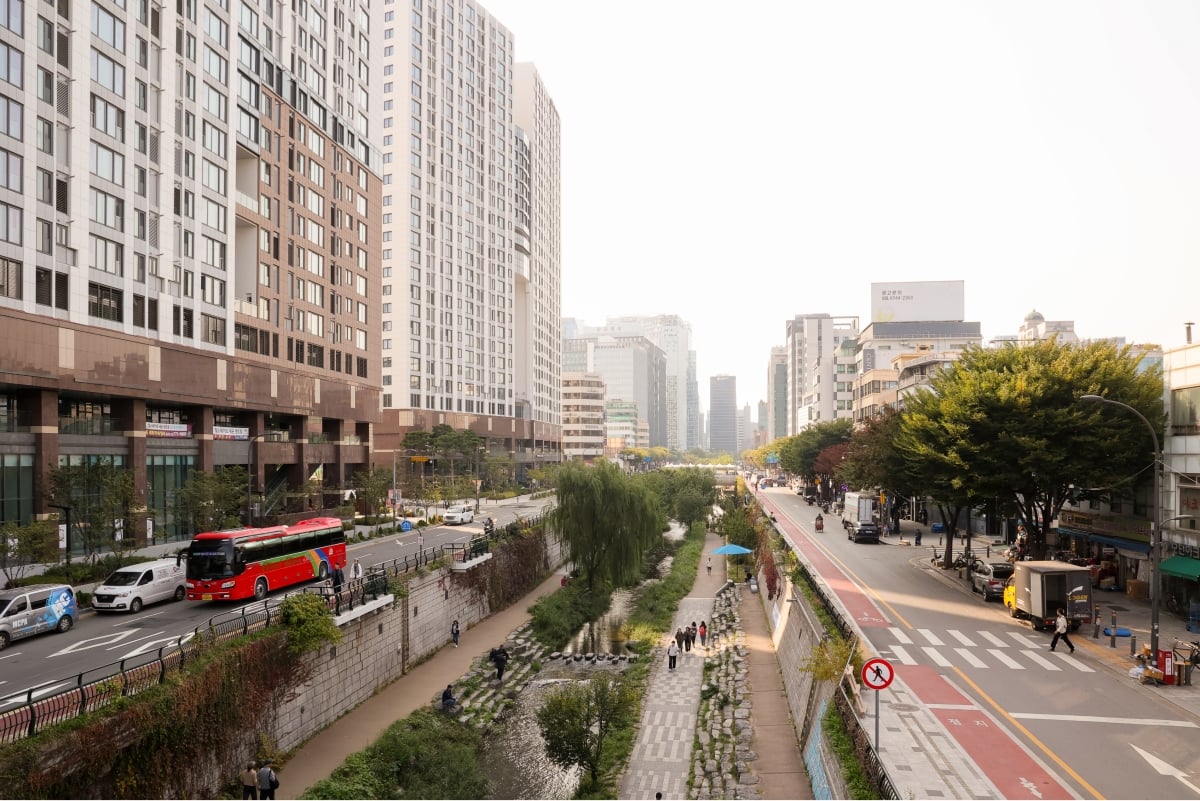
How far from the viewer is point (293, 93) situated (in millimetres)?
69000

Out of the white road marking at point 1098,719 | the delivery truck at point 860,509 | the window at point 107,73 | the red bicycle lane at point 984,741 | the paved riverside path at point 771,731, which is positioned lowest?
the paved riverside path at point 771,731

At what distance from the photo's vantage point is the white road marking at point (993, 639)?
98.2ft

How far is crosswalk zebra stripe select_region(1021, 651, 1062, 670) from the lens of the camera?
1061 inches

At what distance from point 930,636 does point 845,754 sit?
13.4 meters

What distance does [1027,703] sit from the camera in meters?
23.2

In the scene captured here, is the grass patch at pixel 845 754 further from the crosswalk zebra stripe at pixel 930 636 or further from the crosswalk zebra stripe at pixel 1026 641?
the crosswalk zebra stripe at pixel 1026 641

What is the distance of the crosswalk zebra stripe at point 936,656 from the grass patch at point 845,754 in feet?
20.6

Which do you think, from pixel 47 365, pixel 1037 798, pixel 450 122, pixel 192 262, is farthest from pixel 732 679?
pixel 450 122

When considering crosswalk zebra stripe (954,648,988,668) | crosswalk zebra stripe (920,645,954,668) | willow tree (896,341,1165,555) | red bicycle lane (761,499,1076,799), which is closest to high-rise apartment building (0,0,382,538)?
red bicycle lane (761,499,1076,799)

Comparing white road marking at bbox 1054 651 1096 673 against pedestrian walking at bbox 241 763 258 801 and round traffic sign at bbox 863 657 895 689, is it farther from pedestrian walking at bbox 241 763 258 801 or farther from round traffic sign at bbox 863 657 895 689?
pedestrian walking at bbox 241 763 258 801

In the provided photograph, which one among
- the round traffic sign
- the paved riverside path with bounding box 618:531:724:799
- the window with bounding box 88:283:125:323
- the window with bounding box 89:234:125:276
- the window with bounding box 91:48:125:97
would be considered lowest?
the paved riverside path with bounding box 618:531:724:799

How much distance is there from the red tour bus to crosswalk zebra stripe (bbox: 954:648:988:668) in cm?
2868

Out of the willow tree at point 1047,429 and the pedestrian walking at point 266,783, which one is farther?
the willow tree at point 1047,429

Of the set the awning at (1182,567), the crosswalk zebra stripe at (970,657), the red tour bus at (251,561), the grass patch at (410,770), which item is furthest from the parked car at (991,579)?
the red tour bus at (251,561)
